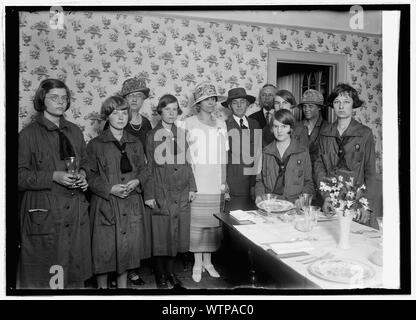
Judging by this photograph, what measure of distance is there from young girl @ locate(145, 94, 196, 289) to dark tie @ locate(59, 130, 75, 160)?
45cm

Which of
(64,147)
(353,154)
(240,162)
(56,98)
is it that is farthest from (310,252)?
(56,98)

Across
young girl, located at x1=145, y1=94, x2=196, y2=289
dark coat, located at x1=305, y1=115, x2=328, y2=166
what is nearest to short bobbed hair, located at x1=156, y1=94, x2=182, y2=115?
young girl, located at x1=145, y1=94, x2=196, y2=289

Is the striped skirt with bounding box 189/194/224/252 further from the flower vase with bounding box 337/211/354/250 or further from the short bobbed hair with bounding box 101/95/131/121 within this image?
the flower vase with bounding box 337/211/354/250

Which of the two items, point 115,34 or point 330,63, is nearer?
point 115,34

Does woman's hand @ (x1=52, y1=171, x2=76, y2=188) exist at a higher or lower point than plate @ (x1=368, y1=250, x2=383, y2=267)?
higher

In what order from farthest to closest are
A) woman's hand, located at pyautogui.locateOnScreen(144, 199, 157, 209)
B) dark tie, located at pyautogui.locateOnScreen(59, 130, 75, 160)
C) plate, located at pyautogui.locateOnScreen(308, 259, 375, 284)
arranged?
woman's hand, located at pyautogui.locateOnScreen(144, 199, 157, 209) < dark tie, located at pyautogui.locateOnScreen(59, 130, 75, 160) < plate, located at pyautogui.locateOnScreen(308, 259, 375, 284)

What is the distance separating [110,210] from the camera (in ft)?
6.25

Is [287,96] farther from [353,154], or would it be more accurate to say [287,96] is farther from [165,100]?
[165,100]

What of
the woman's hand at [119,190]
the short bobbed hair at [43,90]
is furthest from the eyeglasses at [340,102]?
the short bobbed hair at [43,90]

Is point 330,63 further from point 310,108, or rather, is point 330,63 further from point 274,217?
point 274,217

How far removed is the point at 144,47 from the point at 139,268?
53.8 inches

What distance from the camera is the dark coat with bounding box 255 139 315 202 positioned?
1.92 metres
